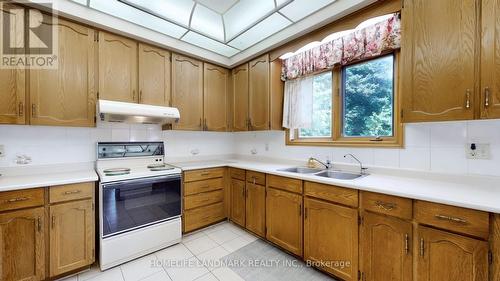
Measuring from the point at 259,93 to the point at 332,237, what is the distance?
6.39 ft

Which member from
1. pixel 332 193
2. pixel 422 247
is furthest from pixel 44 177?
pixel 422 247

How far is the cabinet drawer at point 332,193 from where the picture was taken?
1552 millimetres

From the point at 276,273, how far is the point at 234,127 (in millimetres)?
2038

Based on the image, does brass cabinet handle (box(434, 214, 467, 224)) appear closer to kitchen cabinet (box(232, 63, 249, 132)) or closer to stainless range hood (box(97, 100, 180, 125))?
kitchen cabinet (box(232, 63, 249, 132))

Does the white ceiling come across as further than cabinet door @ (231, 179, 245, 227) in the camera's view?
No

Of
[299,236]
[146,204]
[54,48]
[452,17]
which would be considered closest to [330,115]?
[452,17]

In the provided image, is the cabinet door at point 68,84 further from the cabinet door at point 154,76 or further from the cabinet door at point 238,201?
the cabinet door at point 238,201

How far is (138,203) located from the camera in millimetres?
2027

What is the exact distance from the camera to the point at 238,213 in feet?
8.79

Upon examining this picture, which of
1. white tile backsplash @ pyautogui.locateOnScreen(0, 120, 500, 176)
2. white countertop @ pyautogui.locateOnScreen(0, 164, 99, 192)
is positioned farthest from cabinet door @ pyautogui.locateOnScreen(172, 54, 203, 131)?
white countertop @ pyautogui.locateOnScreen(0, 164, 99, 192)

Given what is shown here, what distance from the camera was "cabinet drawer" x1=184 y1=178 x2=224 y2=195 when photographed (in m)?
2.44

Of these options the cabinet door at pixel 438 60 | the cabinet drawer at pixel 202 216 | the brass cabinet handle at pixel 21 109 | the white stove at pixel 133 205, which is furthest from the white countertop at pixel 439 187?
the brass cabinet handle at pixel 21 109

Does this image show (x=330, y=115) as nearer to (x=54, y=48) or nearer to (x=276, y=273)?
(x=276, y=273)

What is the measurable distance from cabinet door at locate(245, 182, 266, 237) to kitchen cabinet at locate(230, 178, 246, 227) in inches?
3.1
